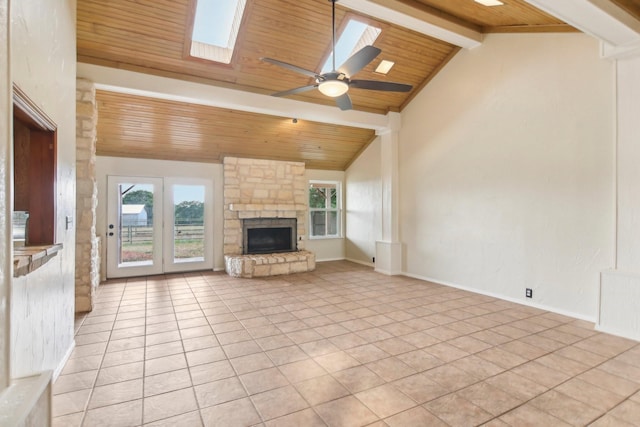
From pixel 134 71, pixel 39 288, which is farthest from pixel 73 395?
pixel 134 71

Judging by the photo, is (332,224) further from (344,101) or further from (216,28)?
(216,28)

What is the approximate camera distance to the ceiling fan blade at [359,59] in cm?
312

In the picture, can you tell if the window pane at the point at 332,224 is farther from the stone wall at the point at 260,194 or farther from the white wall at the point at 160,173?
the white wall at the point at 160,173

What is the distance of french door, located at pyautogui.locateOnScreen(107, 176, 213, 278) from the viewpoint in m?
6.16

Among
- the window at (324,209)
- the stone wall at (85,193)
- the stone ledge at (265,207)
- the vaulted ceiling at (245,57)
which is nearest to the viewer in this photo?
the vaulted ceiling at (245,57)

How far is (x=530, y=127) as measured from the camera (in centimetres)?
435

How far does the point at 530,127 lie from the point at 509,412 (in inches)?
144

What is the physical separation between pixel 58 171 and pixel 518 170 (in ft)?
16.9

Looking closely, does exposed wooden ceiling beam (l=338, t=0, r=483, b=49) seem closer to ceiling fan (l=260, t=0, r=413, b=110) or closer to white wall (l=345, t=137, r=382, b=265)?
ceiling fan (l=260, t=0, r=413, b=110)

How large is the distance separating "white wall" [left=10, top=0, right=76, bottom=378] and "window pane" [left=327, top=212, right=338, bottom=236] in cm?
600

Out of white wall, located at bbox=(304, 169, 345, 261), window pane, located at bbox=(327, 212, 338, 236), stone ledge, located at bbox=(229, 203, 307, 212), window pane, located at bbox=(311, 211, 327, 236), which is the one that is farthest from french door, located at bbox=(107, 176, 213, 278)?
window pane, located at bbox=(327, 212, 338, 236)

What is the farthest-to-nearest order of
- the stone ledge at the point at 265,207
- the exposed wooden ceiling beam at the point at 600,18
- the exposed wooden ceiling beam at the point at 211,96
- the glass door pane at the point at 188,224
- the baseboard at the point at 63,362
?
the stone ledge at the point at 265,207, the glass door pane at the point at 188,224, the exposed wooden ceiling beam at the point at 211,96, the exposed wooden ceiling beam at the point at 600,18, the baseboard at the point at 63,362

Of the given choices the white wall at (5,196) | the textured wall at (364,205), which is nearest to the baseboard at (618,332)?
the textured wall at (364,205)

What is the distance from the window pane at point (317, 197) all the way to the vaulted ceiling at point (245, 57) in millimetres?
1698
